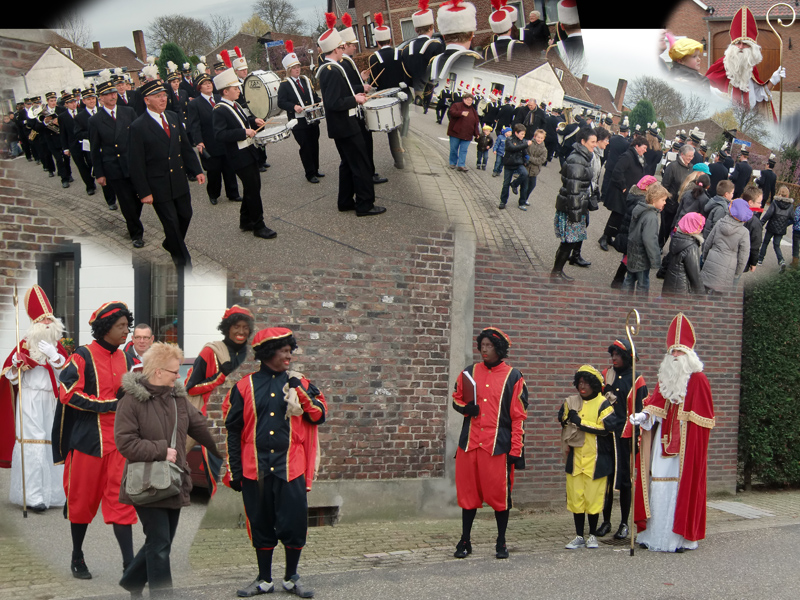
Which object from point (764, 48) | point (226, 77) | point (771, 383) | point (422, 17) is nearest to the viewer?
point (226, 77)

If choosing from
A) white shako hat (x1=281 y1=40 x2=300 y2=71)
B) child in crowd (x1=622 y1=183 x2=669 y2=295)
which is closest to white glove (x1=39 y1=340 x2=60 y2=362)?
white shako hat (x1=281 y1=40 x2=300 y2=71)

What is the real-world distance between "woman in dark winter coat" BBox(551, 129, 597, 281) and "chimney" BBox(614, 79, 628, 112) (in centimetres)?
20

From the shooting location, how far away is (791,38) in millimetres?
4684

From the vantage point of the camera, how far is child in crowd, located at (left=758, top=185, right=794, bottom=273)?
6.02 m

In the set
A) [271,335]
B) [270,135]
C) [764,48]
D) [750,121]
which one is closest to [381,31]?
[270,135]

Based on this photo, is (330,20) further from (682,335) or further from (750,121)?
(682,335)

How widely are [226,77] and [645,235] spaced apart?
325cm

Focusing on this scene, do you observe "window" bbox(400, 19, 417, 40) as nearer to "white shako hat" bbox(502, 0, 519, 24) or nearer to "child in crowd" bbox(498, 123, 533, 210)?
"white shako hat" bbox(502, 0, 519, 24)

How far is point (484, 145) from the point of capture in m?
4.56

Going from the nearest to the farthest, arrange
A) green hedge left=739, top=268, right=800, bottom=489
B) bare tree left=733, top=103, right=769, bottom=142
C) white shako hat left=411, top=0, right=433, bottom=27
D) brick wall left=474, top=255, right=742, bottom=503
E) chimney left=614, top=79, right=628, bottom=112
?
white shako hat left=411, top=0, right=433, bottom=27 → chimney left=614, top=79, right=628, bottom=112 → bare tree left=733, top=103, right=769, bottom=142 → brick wall left=474, top=255, right=742, bottom=503 → green hedge left=739, top=268, right=800, bottom=489

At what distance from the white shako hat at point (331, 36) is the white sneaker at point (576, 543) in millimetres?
3785

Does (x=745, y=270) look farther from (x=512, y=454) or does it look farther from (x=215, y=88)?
(x=215, y=88)

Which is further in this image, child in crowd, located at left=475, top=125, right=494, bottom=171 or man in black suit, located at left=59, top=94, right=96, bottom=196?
Answer: child in crowd, located at left=475, top=125, right=494, bottom=171

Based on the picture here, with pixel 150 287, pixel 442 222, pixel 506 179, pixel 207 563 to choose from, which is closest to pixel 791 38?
pixel 506 179
